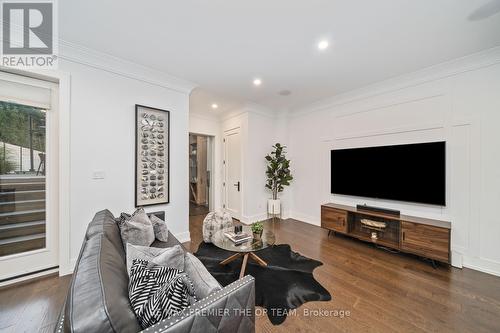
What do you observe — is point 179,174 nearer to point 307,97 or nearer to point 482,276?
point 307,97

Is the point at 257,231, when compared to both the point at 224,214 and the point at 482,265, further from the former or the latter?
the point at 482,265

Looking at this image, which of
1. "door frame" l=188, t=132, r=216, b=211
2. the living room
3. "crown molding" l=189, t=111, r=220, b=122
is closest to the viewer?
the living room

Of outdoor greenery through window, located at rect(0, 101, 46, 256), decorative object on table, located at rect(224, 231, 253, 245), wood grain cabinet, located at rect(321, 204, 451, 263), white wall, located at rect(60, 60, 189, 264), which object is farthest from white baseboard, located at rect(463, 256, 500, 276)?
outdoor greenery through window, located at rect(0, 101, 46, 256)

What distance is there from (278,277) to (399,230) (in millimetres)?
1946

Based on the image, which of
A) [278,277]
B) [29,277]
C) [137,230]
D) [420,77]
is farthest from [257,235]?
[420,77]

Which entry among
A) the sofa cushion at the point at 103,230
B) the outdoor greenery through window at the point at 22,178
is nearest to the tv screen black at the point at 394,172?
the sofa cushion at the point at 103,230

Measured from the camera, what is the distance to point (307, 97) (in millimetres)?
4023

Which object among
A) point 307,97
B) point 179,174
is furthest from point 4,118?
point 307,97

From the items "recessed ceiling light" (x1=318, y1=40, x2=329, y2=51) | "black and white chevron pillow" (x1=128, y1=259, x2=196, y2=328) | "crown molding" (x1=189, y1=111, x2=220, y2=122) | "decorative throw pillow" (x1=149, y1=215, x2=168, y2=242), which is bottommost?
"decorative throw pillow" (x1=149, y1=215, x2=168, y2=242)

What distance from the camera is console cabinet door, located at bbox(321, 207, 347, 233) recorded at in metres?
3.37

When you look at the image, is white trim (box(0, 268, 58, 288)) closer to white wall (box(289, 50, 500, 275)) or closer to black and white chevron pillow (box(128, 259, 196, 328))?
black and white chevron pillow (box(128, 259, 196, 328))

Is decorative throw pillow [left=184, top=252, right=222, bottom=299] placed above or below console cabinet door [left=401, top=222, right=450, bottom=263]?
above

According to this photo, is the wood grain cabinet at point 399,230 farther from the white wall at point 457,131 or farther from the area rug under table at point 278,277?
the area rug under table at point 278,277

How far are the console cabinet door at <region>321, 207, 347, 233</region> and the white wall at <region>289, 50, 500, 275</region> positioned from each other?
0.53 m
